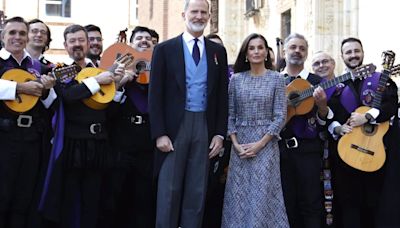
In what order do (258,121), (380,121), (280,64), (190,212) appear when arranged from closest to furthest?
(190,212)
(258,121)
(380,121)
(280,64)

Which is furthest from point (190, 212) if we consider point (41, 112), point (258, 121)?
point (41, 112)

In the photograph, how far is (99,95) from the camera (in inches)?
226

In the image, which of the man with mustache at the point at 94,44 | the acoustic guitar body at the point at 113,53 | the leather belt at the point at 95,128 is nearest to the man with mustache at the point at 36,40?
the man with mustache at the point at 94,44

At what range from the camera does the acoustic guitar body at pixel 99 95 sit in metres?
5.75

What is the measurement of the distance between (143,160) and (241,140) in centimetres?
106

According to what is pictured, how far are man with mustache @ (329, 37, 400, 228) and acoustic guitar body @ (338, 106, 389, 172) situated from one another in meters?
0.06

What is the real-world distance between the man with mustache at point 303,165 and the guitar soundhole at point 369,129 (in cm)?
35

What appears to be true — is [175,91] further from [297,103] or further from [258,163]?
[297,103]

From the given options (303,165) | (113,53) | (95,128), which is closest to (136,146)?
(95,128)

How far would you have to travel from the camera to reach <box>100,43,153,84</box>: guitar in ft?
20.1

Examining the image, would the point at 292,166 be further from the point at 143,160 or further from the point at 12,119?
the point at 12,119

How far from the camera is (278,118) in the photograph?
5.57 meters

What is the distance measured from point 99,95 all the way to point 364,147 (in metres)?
2.44

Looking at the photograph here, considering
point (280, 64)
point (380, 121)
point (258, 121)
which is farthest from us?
point (280, 64)
